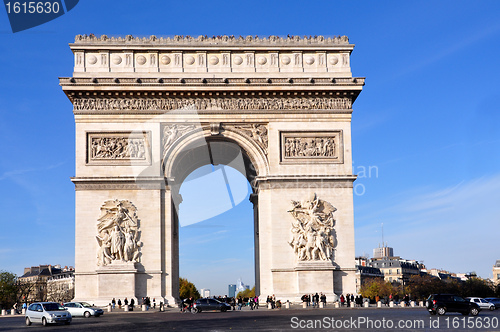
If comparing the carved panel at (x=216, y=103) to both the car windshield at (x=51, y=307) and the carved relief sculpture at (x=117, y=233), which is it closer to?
the carved relief sculpture at (x=117, y=233)

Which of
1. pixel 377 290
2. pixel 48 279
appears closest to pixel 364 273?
pixel 377 290

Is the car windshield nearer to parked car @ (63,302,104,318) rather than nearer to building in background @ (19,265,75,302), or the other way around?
parked car @ (63,302,104,318)

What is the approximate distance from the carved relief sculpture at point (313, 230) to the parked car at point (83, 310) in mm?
10030

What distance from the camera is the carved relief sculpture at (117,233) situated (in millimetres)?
32344

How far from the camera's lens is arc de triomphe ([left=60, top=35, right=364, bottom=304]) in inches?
1292

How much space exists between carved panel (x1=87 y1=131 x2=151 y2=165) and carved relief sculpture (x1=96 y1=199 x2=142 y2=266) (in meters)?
2.17

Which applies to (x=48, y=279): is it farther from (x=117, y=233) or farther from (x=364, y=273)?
(x=117, y=233)

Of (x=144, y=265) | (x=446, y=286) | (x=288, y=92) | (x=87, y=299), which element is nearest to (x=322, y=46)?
(x=288, y=92)

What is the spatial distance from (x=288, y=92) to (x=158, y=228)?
9.67m

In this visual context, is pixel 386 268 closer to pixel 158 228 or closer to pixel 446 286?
pixel 446 286

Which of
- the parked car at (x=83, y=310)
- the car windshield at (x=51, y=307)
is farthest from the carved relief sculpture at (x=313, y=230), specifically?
the car windshield at (x=51, y=307)

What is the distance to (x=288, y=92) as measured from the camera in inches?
1346

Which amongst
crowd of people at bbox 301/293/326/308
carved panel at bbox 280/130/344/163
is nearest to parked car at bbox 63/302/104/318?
crowd of people at bbox 301/293/326/308

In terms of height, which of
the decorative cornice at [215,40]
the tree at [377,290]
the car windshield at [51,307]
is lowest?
the tree at [377,290]
